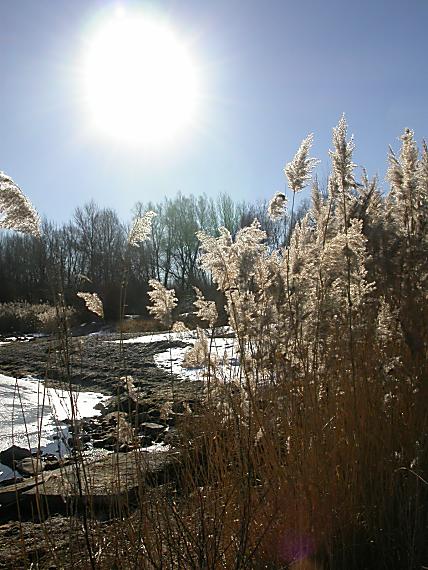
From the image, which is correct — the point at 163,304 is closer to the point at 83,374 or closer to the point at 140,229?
the point at 140,229

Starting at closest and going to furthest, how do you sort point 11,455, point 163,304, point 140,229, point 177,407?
1. point 140,229
2. point 163,304
3. point 11,455
4. point 177,407

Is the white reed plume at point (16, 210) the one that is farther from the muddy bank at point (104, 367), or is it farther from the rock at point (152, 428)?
the muddy bank at point (104, 367)

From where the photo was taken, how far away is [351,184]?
291 centimetres

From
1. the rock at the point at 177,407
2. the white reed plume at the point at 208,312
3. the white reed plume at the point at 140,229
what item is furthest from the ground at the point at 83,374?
the white reed plume at the point at 140,229

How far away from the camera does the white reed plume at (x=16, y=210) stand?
230 cm

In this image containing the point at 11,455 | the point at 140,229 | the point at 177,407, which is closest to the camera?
the point at 140,229

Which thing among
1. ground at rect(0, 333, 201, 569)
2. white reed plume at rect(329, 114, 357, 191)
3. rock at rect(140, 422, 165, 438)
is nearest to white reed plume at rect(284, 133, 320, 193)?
white reed plume at rect(329, 114, 357, 191)

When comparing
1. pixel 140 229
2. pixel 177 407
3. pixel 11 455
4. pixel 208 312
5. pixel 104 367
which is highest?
pixel 140 229

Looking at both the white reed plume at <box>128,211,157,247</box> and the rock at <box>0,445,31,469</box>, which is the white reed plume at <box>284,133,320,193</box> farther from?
the rock at <box>0,445,31,469</box>

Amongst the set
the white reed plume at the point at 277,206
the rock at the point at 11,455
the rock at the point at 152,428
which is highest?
the white reed plume at the point at 277,206

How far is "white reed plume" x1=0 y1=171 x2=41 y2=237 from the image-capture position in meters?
2.30

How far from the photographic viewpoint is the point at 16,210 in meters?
2.32

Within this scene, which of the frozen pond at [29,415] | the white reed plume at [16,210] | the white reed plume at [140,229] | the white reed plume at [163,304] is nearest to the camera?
the white reed plume at [16,210]

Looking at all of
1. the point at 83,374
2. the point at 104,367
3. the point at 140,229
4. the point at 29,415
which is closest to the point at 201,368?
the point at 140,229
